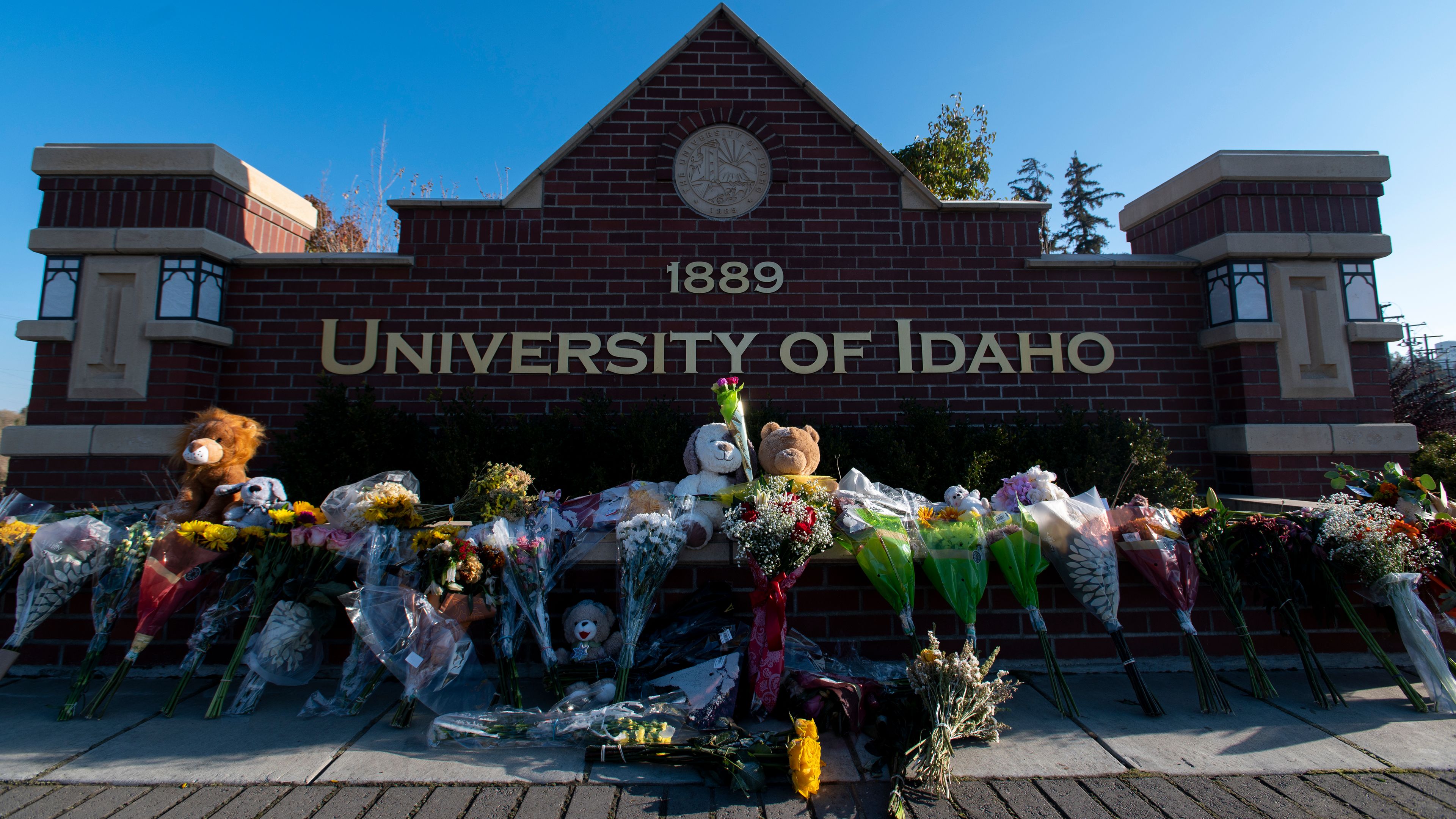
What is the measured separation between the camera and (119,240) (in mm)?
6195

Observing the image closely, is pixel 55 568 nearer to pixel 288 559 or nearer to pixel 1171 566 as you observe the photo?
pixel 288 559

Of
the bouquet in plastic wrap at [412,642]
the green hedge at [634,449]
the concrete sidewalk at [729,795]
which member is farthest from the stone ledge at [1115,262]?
the bouquet in plastic wrap at [412,642]

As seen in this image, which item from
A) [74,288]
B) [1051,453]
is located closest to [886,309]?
[1051,453]

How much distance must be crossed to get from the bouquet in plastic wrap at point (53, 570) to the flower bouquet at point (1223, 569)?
255 inches

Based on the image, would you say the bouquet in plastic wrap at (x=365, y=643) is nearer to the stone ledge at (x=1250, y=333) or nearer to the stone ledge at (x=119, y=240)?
the stone ledge at (x=119, y=240)

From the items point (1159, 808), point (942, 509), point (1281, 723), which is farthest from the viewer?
point (942, 509)

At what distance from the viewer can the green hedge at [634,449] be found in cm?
578

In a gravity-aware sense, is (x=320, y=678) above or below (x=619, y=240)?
below

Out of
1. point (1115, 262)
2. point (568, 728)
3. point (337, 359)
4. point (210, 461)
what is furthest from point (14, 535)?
point (1115, 262)

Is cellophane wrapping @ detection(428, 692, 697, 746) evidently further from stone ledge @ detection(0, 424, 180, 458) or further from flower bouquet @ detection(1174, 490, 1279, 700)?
stone ledge @ detection(0, 424, 180, 458)

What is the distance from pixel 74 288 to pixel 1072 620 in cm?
864

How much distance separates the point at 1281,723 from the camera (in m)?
3.66

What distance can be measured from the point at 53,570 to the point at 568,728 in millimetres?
3184

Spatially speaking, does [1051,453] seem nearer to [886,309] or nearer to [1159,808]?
[886,309]
